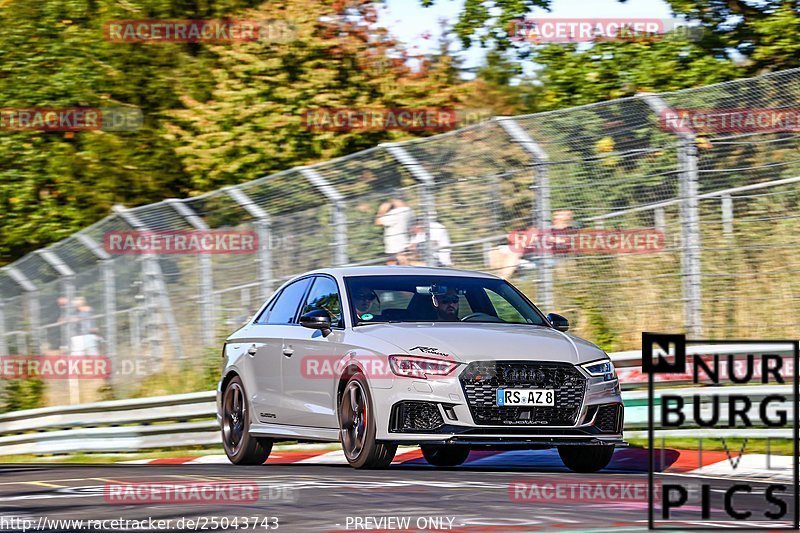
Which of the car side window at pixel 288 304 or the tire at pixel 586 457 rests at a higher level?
the car side window at pixel 288 304

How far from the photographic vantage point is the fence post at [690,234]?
14.2 meters

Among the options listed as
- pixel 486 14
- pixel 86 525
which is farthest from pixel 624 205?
pixel 486 14

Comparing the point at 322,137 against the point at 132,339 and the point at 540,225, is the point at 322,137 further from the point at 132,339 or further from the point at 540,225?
the point at 540,225

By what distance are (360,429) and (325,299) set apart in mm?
1496

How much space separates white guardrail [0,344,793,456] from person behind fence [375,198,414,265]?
2.51 m

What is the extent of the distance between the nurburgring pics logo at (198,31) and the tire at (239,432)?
14395 mm

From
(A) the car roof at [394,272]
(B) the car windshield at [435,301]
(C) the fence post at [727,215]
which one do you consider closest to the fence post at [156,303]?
(A) the car roof at [394,272]

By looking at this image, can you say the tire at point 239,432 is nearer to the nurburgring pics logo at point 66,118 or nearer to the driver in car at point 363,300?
the driver in car at point 363,300

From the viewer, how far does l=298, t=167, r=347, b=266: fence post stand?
17.3 metres

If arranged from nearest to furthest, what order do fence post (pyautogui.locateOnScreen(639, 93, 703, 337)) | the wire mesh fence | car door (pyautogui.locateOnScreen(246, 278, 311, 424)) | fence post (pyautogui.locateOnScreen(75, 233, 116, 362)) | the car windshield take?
the car windshield, car door (pyautogui.locateOnScreen(246, 278, 311, 424)), fence post (pyautogui.locateOnScreen(639, 93, 703, 337)), the wire mesh fence, fence post (pyautogui.locateOnScreen(75, 233, 116, 362))

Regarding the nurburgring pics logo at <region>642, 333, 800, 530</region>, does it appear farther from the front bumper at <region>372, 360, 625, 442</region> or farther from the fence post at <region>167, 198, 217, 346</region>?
the fence post at <region>167, 198, 217, 346</region>

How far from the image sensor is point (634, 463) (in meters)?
12.4

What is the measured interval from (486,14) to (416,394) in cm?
1506

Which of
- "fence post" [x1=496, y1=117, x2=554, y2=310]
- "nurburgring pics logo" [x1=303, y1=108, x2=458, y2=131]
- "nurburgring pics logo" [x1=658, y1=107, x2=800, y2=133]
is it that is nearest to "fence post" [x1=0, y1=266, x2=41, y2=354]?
"nurburgring pics logo" [x1=303, y1=108, x2=458, y2=131]
